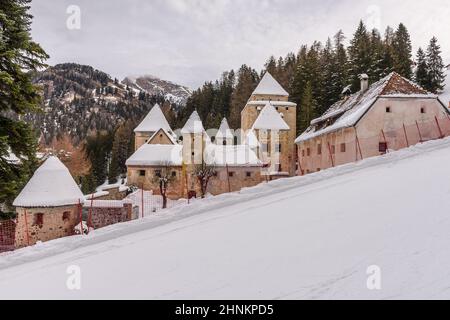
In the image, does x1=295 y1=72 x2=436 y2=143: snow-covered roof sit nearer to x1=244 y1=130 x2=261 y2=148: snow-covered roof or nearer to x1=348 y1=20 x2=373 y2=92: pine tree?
x1=244 y1=130 x2=261 y2=148: snow-covered roof

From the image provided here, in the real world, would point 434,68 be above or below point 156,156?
above

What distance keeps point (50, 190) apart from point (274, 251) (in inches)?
574

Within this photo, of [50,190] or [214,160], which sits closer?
[50,190]

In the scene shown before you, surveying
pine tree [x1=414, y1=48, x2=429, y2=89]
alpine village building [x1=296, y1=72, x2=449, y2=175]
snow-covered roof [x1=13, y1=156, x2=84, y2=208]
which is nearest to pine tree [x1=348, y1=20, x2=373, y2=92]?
pine tree [x1=414, y1=48, x2=429, y2=89]

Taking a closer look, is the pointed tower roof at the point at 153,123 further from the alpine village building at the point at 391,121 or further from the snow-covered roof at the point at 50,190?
the snow-covered roof at the point at 50,190

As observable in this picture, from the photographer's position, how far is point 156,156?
41500 mm

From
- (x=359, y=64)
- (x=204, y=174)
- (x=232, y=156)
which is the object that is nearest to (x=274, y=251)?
(x=204, y=174)

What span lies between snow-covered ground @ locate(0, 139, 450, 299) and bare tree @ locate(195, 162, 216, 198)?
22082 mm

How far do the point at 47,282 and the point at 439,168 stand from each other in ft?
46.8

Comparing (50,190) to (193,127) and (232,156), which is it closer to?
(232,156)

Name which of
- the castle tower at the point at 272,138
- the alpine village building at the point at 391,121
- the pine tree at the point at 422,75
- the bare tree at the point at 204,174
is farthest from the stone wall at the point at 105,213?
the pine tree at the point at 422,75
